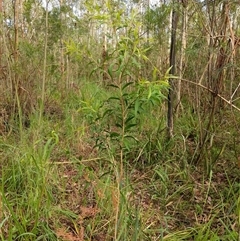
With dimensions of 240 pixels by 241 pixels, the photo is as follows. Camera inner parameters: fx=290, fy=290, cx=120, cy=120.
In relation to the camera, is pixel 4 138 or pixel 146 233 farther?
pixel 4 138

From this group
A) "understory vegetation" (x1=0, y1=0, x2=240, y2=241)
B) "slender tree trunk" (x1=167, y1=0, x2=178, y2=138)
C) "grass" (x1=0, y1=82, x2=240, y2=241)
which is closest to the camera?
"understory vegetation" (x1=0, y1=0, x2=240, y2=241)

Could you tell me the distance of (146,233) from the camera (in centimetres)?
184

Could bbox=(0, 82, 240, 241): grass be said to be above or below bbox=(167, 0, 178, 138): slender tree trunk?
below

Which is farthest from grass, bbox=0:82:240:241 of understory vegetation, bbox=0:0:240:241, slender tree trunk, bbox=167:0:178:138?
slender tree trunk, bbox=167:0:178:138

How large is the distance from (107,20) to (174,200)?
1559 millimetres

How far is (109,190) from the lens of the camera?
6.66 feet

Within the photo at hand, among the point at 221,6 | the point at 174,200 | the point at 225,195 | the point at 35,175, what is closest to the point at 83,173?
the point at 35,175

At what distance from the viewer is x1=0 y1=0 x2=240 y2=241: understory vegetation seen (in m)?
1.54

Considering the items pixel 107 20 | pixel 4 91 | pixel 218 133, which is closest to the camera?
pixel 107 20

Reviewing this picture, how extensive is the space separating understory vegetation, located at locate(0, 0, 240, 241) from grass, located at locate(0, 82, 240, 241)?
0.01 m

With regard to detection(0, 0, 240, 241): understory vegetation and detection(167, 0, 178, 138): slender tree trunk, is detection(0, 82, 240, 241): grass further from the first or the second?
detection(167, 0, 178, 138): slender tree trunk

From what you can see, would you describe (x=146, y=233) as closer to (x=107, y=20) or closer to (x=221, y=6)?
(x=107, y=20)

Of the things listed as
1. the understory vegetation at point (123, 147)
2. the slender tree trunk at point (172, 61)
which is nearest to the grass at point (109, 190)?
→ the understory vegetation at point (123, 147)

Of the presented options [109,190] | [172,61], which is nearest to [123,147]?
[109,190]
